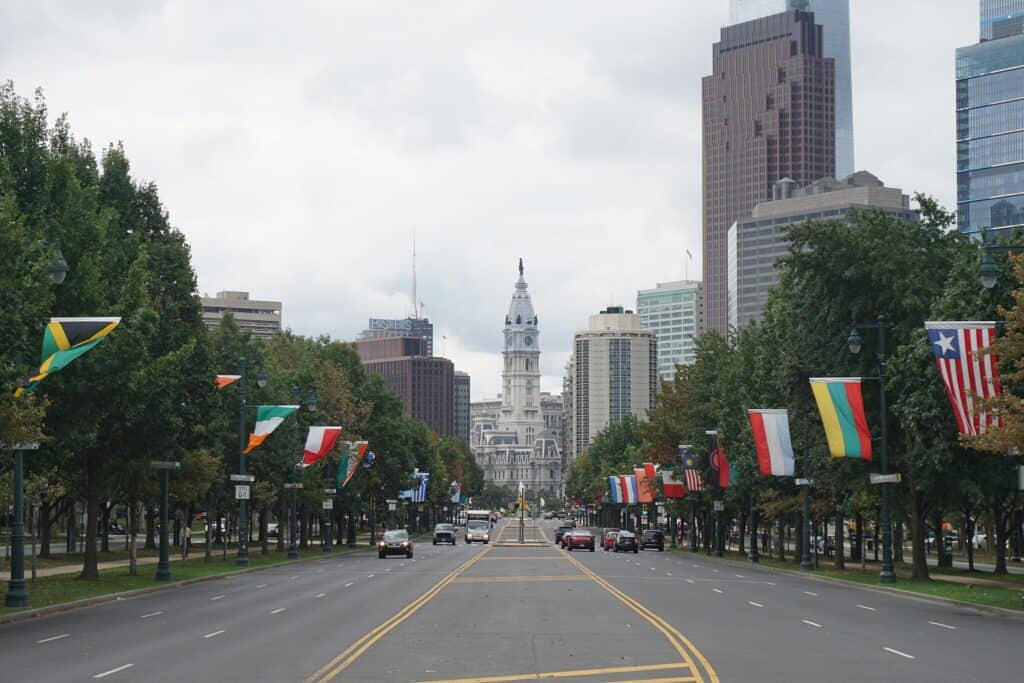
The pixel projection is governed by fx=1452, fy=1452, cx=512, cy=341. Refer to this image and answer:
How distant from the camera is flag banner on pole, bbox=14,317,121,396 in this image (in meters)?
35.1

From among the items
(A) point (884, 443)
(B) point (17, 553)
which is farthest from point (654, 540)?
(B) point (17, 553)

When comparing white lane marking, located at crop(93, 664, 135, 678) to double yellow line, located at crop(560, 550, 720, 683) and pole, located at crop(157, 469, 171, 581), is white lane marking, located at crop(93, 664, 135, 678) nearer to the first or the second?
double yellow line, located at crop(560, 550, 720, 683)

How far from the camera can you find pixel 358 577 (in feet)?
189

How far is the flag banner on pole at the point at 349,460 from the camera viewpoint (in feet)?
291

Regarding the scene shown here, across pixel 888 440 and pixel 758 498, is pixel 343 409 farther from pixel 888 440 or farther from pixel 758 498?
pixel 888 440

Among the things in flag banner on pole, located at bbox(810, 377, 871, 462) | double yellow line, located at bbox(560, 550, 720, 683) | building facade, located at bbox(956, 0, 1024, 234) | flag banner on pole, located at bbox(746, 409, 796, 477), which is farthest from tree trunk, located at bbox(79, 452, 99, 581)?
building facade, located at bbox(956, 0, 1024, 234)

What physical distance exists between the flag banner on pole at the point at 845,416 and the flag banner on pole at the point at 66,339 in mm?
25193

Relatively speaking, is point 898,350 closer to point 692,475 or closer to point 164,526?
point 164,526

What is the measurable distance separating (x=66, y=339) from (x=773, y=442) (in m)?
→ 34.1

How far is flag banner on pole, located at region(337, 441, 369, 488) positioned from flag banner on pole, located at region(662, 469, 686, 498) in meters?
20.3

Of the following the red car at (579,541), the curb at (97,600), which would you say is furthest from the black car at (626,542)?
the curb at (97,600)

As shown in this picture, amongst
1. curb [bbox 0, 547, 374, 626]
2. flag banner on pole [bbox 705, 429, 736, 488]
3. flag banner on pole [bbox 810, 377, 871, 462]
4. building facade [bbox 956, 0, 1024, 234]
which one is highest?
building facade [bbox 956, 0, 1024, 234]

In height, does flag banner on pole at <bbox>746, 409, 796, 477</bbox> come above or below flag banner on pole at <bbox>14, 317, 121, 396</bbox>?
below

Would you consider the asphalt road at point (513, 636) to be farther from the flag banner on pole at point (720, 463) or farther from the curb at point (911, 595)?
the flag banner on pole at point (720, 463)
